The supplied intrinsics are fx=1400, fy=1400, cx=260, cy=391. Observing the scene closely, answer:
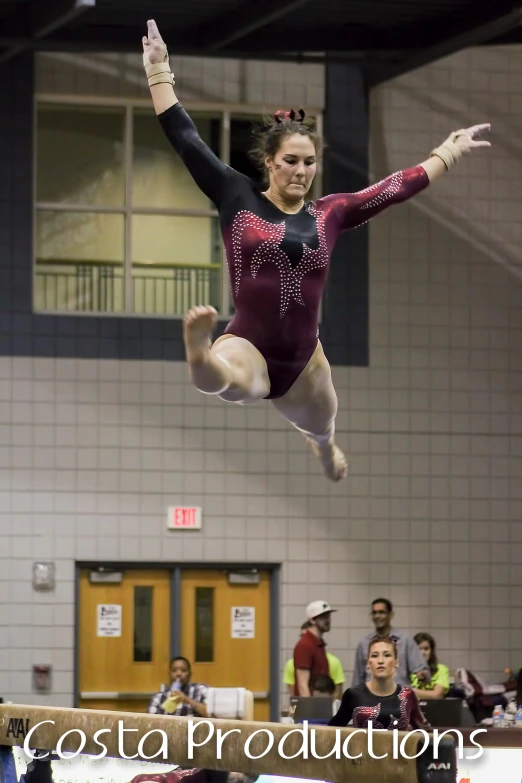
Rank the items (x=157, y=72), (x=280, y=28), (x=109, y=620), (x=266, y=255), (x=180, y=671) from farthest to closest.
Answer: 1. (x=109, y=620)
2. (x=280, y=28)
3. (x=180, y=671)
4. (x=157, y=72)
5. (x=266, y=255)

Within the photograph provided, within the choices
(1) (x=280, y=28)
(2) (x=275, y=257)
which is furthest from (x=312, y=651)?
(2) (x=275, y=257)

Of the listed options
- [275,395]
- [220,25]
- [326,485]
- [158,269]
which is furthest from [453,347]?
[275,395]

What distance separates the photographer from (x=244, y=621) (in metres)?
12.4

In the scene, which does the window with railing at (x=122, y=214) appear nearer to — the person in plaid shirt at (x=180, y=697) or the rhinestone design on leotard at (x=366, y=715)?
the person in plaid shirt at (x=180, y=697)

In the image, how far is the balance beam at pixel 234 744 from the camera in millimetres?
4535

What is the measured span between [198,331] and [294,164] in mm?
875

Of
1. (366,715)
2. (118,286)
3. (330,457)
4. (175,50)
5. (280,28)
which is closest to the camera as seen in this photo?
(330,457)

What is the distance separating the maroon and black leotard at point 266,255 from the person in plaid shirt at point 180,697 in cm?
466

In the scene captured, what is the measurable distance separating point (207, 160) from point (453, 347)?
8.03m

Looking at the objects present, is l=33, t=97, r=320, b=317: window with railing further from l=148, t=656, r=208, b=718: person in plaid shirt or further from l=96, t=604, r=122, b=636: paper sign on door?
l=148, t=656, r=208, b=718: person in plaid shirt

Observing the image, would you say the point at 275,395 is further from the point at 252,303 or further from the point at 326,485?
the point at 326,485

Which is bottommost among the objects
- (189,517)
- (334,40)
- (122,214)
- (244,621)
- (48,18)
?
(244,621)

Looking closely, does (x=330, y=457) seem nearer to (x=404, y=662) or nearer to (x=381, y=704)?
(x=381, y=704)

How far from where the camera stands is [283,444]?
490 inches
